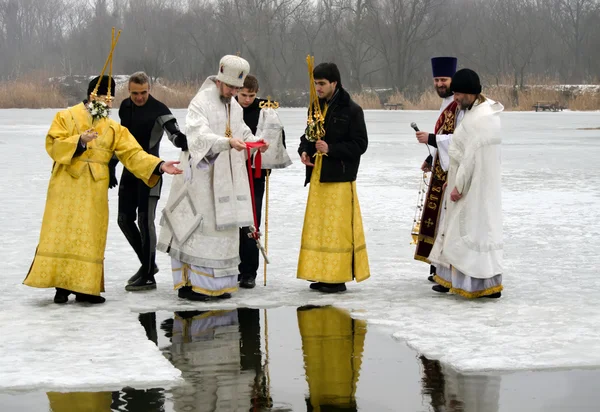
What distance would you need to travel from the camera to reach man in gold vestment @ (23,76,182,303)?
761cm

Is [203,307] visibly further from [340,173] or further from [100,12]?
[100,12]

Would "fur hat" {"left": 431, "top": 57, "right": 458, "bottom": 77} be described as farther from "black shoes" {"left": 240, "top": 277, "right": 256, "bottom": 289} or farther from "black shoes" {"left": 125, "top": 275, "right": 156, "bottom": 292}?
"black shoes" {"left": 125, "top": 275, "right": 156, "bottom": 292}

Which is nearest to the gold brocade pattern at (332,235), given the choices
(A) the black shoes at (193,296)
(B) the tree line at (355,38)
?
(A) the black shoes at (193,296)

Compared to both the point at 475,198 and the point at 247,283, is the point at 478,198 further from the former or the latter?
the point at 247,283

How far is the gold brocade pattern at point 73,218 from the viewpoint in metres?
7.61

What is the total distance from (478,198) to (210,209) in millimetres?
1940

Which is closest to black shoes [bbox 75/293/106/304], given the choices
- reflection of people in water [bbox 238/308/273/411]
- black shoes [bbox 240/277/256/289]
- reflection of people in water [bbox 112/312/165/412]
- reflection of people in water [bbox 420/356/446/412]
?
reflection of people in water [bbox 238/308/273/411]

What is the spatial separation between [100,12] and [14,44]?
1232 centimetres

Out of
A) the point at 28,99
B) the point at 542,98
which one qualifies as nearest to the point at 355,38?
the point at 542,98

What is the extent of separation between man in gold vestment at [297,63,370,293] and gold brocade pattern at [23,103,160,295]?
1581mm

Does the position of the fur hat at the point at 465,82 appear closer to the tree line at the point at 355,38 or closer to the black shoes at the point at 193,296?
the black shoes at the point at 193,296

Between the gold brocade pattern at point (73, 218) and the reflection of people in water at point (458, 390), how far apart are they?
2.72m

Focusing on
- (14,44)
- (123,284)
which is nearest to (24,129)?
(123,284)

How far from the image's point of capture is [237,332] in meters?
6.87
